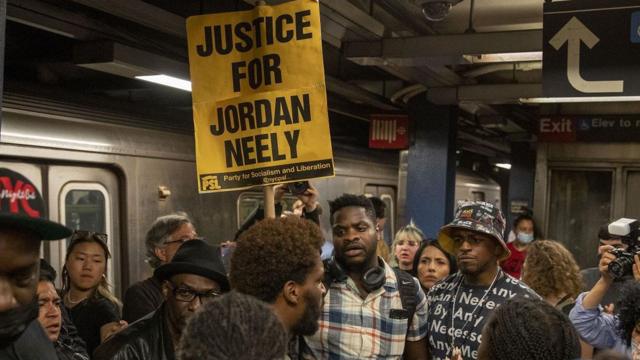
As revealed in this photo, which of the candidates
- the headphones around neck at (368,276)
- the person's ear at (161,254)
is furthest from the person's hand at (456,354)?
the person's ear at (161,254)

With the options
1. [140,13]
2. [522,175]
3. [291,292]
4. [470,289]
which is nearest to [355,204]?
[470,289]

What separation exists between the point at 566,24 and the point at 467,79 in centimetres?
421

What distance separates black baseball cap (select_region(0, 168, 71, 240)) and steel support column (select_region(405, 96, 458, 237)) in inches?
307

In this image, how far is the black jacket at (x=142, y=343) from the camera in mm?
2175

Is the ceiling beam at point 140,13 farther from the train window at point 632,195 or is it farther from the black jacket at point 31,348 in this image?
the train window at point 632,195

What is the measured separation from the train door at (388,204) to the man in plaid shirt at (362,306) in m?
6.70

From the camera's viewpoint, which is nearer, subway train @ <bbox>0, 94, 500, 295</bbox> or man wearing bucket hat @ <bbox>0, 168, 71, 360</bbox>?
man wearing bucket hat @ <bbox>0, 168, 71, 360</bbox>

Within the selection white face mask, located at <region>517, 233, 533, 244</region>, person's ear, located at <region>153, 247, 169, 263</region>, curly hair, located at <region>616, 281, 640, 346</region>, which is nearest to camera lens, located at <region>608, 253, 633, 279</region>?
curly hair, located at <region>616, 281, 640, 346</region>

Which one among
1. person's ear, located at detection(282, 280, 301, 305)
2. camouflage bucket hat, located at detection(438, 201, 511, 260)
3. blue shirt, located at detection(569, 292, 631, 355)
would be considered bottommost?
blue shirt, located at detection(569, 292, 631, 355)

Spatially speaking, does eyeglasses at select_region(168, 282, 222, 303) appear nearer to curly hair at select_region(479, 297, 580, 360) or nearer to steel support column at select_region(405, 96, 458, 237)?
curly hair at select_region(479, 297, 580, 360)

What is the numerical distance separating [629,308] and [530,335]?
116 centimetres

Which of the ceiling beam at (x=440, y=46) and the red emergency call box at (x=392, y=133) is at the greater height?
the ceiling beam at (x=440, y=46)

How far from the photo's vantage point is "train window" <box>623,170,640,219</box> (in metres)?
8.37

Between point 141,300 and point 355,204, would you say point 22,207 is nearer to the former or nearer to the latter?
point 355,204
